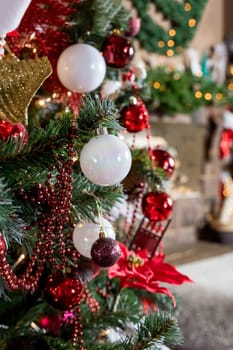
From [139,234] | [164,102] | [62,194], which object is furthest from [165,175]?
[164,102]

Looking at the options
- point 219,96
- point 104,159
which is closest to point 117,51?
point 104,159

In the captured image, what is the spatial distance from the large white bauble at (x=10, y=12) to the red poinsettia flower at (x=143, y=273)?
420 mm

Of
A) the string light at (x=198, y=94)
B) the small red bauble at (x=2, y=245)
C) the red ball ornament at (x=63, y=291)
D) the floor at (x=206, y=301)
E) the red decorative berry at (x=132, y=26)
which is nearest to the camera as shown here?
the small red bauble at (x=2, y=245)

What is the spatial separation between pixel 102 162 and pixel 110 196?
0.13 meters

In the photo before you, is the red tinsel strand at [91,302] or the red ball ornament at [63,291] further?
the red tinsel strand at [91,302]

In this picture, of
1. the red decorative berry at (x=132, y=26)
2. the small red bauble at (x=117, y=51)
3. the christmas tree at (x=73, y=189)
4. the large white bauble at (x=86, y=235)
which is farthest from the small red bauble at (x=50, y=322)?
the red decorative berry at (x=132, y=26)

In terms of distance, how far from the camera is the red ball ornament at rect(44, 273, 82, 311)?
728 mm

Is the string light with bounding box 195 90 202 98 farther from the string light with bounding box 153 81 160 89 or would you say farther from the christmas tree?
the christmas tree

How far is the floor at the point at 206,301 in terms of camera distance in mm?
1274

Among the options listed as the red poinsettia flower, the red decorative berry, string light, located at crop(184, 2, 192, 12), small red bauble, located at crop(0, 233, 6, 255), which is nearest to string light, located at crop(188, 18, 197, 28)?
string light, located at crop(184, 2, 192, 12)

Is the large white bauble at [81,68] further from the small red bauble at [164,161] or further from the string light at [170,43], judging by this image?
the string light at [170,43]

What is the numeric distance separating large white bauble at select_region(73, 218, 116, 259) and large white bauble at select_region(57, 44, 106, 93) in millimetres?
236

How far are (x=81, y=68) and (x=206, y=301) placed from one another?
1.07 meters

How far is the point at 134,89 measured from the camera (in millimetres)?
963
